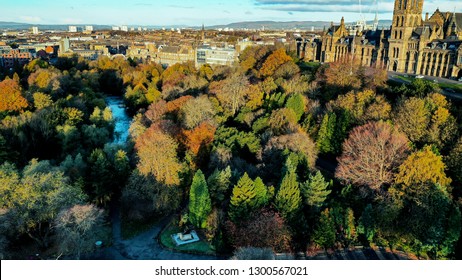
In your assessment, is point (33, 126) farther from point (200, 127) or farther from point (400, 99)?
point (400, 99)

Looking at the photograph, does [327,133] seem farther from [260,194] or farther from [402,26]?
[402,26]

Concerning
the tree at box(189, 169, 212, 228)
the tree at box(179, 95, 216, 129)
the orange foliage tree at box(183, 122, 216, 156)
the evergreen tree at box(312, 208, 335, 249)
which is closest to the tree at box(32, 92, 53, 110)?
the tree at box(179, 95, 216, 129)

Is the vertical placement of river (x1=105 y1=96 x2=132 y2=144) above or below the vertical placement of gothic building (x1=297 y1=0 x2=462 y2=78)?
below

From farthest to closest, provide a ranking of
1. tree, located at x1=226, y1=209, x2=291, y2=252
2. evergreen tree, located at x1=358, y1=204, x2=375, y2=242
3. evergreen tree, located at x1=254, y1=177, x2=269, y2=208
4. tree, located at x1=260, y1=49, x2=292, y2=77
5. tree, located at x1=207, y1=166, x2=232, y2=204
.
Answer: tree, located at x1=260, y1=49, x2=292, y2=77 → tree, located at x1=207, y1=166, x2=232, y2=204 → evergreen tree, located at x1=254, y1=177, x2=269, y2=208 → evergreen tree, located at x1=358, y1=204, x2=375, y2=242 → tree, located at x1=226, y1=209, x2=291, y2=252

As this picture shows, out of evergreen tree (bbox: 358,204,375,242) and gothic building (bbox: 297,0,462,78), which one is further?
gothic building (bbox: 297,0,462,78)

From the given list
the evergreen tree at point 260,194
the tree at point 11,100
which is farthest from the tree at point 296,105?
the tree at point 11,100

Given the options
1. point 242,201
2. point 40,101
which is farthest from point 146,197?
point 40,101

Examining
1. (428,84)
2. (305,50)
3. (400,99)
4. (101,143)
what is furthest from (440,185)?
(305,50)

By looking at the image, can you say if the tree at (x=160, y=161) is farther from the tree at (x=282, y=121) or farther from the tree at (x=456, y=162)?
the tree at (x=456, y=162)

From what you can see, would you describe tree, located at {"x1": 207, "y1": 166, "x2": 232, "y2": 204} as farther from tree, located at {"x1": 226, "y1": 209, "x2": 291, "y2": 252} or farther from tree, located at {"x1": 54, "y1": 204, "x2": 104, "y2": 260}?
tree, located at {"x1": 54, "y1": 204, "x2": 104, "y2": 260}
